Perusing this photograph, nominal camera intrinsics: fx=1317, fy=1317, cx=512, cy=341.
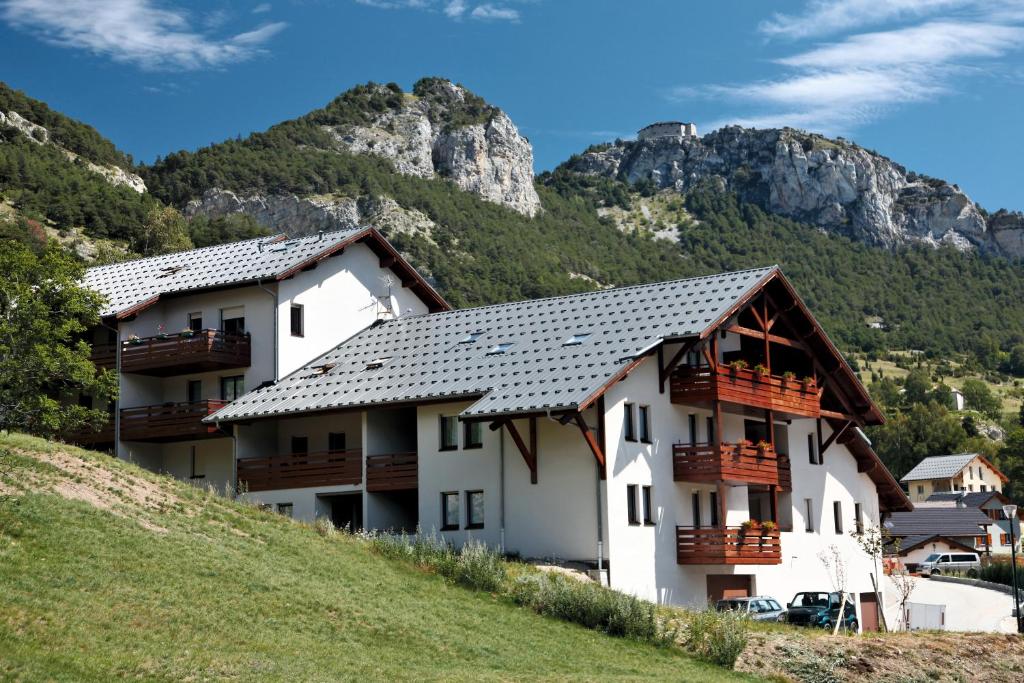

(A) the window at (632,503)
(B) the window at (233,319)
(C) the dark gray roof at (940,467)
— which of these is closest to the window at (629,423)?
(A) the window at (632,503)

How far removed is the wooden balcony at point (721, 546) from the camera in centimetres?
4266

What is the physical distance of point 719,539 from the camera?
4278 cm

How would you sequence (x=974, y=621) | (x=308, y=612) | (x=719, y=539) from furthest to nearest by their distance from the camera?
(x=974, y=621) < (x=719, y=539) < (x=308, y=612)

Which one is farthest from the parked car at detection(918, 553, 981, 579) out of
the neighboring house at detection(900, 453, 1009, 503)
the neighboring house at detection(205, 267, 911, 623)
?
the neighboring house at detection(205, 267, 911, 623)

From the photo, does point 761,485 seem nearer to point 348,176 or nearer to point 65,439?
point 65,439

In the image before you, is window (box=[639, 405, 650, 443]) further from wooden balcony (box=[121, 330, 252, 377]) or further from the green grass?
wooden balcony (box=[121, 330, 252, 377])

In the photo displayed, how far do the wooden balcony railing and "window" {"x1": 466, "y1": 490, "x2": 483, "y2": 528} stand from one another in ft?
21.7

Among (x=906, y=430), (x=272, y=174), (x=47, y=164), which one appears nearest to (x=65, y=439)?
(x=47, y=164)

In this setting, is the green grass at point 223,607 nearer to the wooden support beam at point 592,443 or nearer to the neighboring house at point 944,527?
the wooden support beam at point 592,443

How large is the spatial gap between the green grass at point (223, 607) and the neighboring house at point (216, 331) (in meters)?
14.0

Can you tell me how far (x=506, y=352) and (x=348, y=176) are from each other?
116 metres

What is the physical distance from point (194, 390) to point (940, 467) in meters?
117

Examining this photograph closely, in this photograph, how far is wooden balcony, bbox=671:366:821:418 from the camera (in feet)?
144

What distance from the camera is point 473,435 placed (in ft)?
141
